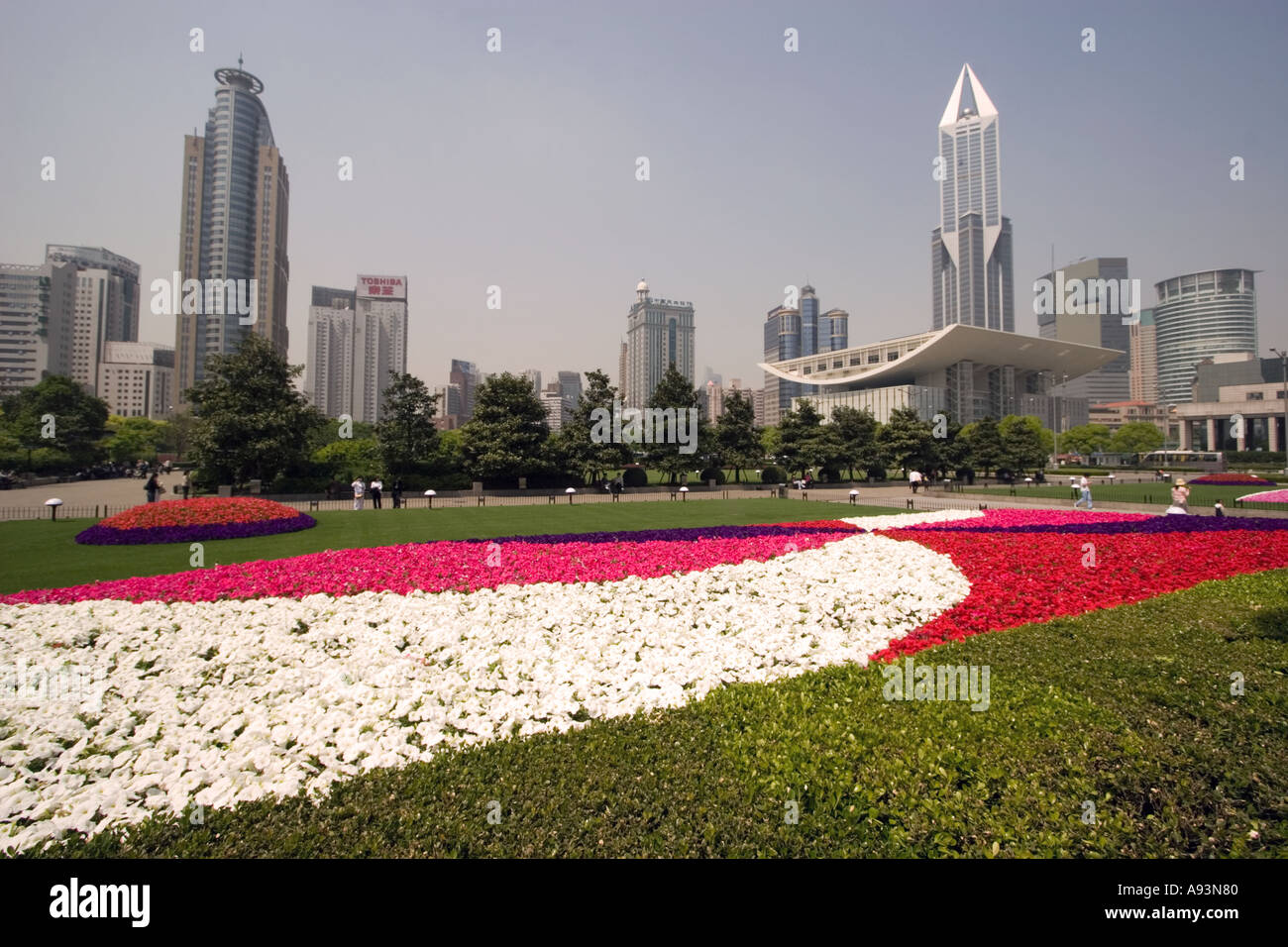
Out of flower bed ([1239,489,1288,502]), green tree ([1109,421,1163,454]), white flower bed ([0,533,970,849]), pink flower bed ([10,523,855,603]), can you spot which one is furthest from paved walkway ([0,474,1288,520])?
green tree ([1109,421,1163,454])

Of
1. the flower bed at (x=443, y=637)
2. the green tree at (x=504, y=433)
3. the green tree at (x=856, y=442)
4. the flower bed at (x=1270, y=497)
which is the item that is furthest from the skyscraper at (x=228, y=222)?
the flower bed at (x=1270, y=497)

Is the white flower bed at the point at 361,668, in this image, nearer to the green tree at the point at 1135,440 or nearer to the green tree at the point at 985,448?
the green tree at the point at 985,448

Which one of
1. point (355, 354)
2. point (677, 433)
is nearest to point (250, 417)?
point (677, 433)

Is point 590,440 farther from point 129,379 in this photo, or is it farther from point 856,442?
point 129,379

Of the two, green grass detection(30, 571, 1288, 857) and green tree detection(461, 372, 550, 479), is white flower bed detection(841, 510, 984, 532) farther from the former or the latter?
green tree detection(461, 372, 550, 479)

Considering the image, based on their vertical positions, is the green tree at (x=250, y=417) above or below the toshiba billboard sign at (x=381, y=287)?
below

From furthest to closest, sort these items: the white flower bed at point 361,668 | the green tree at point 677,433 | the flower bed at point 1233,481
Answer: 1. the green tree at point 677,433
2. the flower bed at point 1233,481
3. the white flower bed at point 361,668
